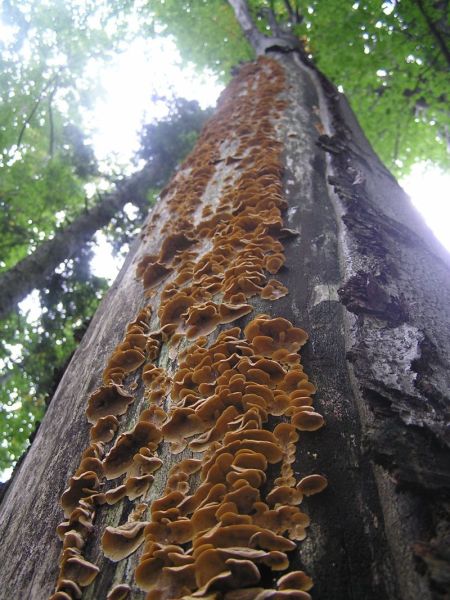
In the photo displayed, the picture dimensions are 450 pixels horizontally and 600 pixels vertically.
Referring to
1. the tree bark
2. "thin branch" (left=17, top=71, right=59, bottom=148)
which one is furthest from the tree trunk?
"thin branch" (left=17, top=71, right=59, bottom=148)

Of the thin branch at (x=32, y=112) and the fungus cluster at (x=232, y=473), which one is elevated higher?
the thin branch at (x=32, y=112)

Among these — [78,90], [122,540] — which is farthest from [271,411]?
[78,90]

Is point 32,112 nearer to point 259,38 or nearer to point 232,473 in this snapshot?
point 259,38

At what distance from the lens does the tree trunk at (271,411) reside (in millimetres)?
1062

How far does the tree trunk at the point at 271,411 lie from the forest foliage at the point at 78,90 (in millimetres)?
6206

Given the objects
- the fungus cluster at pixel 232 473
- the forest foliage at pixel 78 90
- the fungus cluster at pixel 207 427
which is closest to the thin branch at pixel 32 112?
the forest foliage at pixel 78 90

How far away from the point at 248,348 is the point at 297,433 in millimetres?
365

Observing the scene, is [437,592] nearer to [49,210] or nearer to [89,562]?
[89,562]

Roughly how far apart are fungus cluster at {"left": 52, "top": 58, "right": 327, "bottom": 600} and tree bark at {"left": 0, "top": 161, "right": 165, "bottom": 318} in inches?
205

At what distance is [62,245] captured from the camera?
8.10 m

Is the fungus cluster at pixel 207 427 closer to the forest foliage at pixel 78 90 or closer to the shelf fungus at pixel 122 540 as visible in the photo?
the shelf fungus at pixel 122 540

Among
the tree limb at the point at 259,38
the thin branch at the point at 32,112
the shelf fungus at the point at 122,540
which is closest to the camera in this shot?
the shelf fungus at the point at 122,540

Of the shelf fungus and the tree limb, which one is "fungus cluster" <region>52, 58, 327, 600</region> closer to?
the shelf fungus

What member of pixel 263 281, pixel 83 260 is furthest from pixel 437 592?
pixel 83 260
